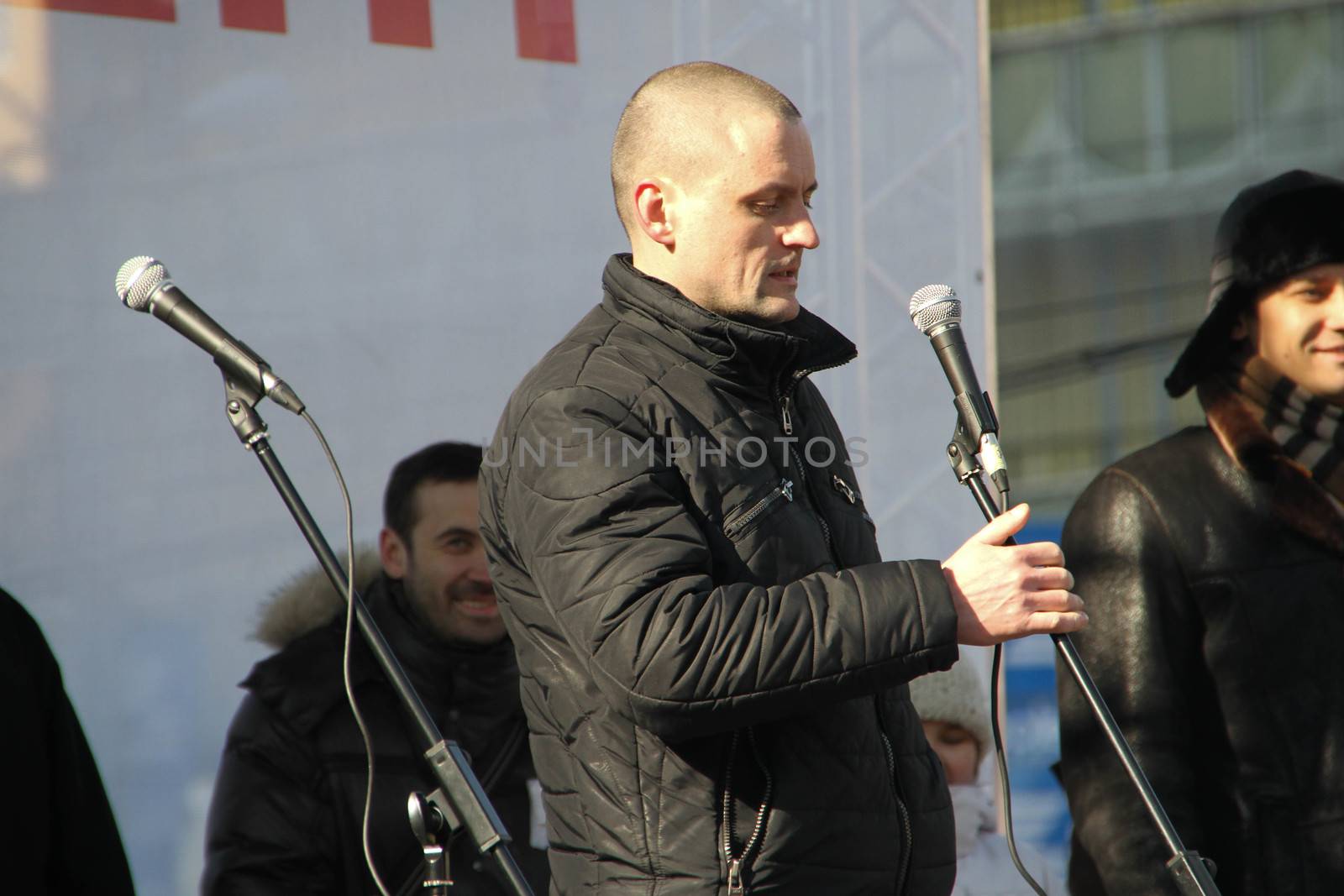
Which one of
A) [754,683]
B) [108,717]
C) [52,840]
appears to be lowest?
[52,840]

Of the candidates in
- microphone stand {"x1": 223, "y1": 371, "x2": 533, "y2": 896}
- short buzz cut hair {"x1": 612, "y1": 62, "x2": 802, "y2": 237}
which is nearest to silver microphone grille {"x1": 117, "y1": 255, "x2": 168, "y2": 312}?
microphone stand {"x1": 223, "y1": 371, "x2": 533, "y2": 896}

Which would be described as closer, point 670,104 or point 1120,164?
point 670,104

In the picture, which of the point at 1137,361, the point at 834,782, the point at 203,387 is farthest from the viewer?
the point at 1137,361

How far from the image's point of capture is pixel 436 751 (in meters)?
1.98

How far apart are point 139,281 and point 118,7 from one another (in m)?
1.04

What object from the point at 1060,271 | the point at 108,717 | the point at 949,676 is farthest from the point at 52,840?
the point at 1060,271

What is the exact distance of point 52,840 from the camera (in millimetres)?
2746

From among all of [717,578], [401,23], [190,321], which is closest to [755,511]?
[717,578]

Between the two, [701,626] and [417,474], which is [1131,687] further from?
[417,474]

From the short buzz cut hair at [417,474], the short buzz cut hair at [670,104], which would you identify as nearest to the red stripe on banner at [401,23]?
the short buzz cut hair at [417,474]

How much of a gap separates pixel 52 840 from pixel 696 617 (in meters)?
1.53

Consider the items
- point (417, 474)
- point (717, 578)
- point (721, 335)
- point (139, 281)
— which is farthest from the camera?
point (417, 474)

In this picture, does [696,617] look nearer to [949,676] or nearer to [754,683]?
[754,683]

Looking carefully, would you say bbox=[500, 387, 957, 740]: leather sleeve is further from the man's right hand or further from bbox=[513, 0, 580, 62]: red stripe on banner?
bbox=[513, 0, 580, 62]: red stripe on banner
